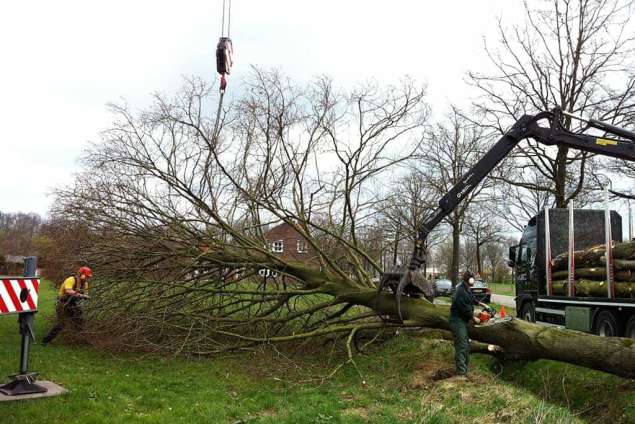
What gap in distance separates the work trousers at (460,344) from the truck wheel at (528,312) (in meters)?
6.18

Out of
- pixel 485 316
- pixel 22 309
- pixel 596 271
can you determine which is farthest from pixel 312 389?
pixel 596 271

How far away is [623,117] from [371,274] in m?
8.64

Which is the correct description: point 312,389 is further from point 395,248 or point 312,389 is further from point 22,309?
point 395,248

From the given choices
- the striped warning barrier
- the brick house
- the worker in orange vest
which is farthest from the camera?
the brick house

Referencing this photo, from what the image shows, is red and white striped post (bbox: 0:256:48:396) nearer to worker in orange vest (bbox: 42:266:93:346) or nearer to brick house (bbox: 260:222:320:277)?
worker in orange vest (bbox: 42:266:93:346)

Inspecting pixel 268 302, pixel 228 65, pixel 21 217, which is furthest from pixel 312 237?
pixel 21 217

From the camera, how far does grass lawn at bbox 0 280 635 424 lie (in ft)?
18.6

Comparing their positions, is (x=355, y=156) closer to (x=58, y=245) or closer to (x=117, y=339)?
(x=117, y=339)

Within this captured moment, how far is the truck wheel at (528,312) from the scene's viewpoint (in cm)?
1333

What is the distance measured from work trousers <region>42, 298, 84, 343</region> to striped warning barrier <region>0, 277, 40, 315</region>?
364 cm

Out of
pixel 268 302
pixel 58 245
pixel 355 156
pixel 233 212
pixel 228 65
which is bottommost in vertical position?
pixel 268 302

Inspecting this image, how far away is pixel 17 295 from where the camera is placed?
607 centimetres

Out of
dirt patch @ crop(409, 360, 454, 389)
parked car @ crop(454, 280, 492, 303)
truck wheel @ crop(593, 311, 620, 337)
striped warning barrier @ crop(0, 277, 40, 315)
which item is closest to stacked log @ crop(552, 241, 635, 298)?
truck wheel @ crop(593, 311, 620, 337)

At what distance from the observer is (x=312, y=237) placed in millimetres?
10328
